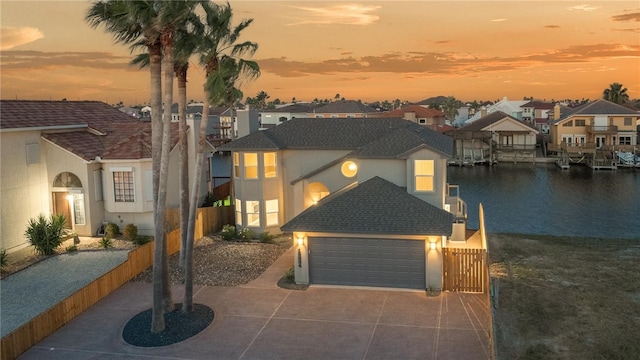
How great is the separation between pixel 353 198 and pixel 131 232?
13151 mm

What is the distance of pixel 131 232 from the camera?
29.1m

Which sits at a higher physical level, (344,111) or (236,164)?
(344,111)

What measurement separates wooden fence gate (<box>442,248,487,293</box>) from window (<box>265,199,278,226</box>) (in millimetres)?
12076

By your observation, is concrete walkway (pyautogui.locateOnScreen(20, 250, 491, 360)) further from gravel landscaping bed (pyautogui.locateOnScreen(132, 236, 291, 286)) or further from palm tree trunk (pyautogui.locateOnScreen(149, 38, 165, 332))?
palm tree trunk (pyautogui.locateOnScreen(149, 38, 165, 332))

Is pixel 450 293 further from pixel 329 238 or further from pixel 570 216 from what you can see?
pixel 570 216

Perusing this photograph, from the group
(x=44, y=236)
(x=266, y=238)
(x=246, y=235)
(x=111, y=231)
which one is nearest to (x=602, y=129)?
(x=266, y=238)

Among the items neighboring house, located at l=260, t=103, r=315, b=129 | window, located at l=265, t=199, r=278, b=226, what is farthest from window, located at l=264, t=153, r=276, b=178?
neighboring house, located at l=260, t=103, r=315, b=129

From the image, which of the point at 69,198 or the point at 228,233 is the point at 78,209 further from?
the point at 228,233

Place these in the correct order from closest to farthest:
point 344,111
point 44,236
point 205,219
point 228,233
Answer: point 44,236 < point 228,233 < point 205,219 < point 344,111

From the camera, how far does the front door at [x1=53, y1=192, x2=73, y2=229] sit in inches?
1178

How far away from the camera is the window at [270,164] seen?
29953 millimetres

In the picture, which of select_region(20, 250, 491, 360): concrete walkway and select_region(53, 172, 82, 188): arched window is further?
select_region(53, 172, 82, 188): arched window

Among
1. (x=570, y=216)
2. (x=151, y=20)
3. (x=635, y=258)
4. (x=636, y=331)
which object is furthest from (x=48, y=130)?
(x=570, y=216)

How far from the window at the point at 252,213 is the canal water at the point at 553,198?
58.2 ft
